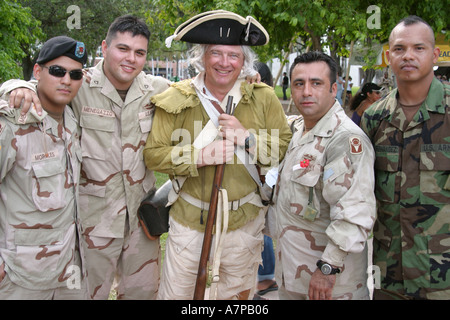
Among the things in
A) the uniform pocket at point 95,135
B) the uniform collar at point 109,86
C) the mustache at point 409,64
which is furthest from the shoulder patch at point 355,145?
the uniform pocket at point 95,135

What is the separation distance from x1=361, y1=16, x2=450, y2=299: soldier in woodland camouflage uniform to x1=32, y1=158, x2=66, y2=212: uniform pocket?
6.85ft

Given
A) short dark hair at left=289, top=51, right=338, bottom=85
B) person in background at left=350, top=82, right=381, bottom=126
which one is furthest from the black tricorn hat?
person in background at left=350, top=82, right=381, bottom=126

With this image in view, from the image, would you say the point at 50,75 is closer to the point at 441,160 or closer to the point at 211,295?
the point at 211,295

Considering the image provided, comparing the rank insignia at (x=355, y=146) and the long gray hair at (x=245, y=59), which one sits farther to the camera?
the long gray hair at (x=245, y=59)

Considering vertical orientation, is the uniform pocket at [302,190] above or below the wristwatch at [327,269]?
above

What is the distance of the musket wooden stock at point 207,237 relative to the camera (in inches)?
113

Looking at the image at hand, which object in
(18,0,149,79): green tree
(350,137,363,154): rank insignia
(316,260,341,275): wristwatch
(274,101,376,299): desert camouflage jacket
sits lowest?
(316,260,341,275): wristwatch

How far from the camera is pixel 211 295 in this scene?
2881 mm

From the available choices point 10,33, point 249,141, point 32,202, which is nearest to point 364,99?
point 249,141

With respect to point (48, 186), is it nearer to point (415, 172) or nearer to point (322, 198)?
point (322, 198)

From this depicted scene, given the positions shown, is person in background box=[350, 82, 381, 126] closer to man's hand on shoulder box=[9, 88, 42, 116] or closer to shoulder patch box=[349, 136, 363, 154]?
shoulder patch box=[349, 136, 363, 154]

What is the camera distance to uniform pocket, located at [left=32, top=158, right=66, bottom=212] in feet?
8.95

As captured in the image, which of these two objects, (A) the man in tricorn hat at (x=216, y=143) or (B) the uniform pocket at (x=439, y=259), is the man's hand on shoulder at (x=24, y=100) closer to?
(A) the man in tricorn hat at (x=216, y=143)
